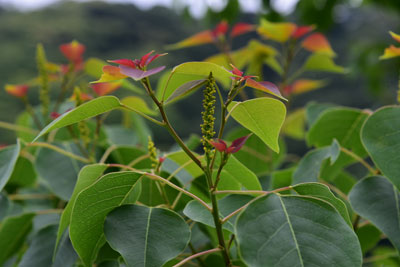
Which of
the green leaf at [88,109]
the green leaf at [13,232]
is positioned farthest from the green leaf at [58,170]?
the green leaf at [88,109]

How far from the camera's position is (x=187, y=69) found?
1.96 ft

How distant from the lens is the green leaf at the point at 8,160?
762 millimetres

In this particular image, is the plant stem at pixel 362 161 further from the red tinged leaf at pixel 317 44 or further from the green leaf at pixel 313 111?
the red tinged leaf at pixel 317 44

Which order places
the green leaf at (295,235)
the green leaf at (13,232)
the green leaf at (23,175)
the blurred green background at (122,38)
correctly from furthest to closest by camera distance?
the blurred green background at (122,38)
the green leaf at (23,175)
the green leaf at (13,232)
the green leaf at (295,235)

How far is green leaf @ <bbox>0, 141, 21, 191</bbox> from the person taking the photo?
30.0 inches

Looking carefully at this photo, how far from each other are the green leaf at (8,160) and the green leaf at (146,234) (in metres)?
0.24

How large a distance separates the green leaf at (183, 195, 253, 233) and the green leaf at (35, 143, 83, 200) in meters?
0.35

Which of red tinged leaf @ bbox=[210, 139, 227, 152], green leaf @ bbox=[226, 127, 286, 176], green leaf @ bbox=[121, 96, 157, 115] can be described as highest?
red tinged leaf @ bbox=[210, 139, 227, 152]

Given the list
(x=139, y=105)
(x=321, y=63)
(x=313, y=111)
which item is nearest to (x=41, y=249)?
(x=139, y=105)

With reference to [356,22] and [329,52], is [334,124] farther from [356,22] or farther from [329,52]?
[356,22]

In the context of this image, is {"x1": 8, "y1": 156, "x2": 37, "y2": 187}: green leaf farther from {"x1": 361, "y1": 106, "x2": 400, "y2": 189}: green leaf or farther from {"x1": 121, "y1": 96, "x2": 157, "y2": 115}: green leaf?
{"x1": 361, "y1": 106, "x2": 400, "y2": 189}: green leaf

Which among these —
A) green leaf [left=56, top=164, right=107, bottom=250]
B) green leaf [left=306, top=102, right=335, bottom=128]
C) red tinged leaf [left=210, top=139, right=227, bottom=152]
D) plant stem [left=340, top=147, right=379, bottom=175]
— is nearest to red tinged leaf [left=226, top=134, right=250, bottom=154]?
red tinged leaf [left=210, top=139, right=227, bottom=152]

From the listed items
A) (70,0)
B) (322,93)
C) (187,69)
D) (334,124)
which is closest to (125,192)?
(187,69)

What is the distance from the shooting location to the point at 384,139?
709mm
